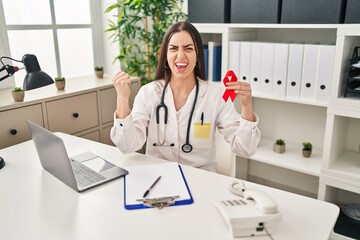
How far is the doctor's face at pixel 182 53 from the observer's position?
1553mm

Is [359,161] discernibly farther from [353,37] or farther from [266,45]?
[266,45]

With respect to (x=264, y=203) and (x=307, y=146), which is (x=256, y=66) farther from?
(x=264, y=203)

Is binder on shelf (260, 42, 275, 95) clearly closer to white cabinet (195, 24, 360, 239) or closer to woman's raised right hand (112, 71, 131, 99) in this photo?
white cabinet (195, 24, 360, 239)

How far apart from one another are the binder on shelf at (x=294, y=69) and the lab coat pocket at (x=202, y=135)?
760 millimetres

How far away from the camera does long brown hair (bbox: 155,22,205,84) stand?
1.58 m

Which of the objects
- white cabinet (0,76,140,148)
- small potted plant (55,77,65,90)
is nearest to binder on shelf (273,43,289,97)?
white cabinet (0,76,140,148)

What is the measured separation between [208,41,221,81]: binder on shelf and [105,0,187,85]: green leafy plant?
42cm

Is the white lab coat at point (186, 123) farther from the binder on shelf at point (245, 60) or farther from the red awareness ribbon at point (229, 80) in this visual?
the binder on shelf at point (245, 60)

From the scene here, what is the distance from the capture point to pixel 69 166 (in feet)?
3.94

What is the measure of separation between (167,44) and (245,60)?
79 centimetres

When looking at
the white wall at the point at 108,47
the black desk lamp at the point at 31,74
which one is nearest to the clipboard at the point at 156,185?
the black desk lamp at the point at 31,74

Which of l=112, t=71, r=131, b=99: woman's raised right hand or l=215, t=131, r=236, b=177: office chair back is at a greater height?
l=112, t=71, r=131, b=99: woman's raised right hand

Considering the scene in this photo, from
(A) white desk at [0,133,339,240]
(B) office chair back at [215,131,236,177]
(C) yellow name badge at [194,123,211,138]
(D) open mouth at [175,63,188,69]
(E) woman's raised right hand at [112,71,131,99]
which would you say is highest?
(D) open mouth at [175,63,188,69]

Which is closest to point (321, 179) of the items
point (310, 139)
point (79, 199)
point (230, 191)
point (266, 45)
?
point (310, 139)
